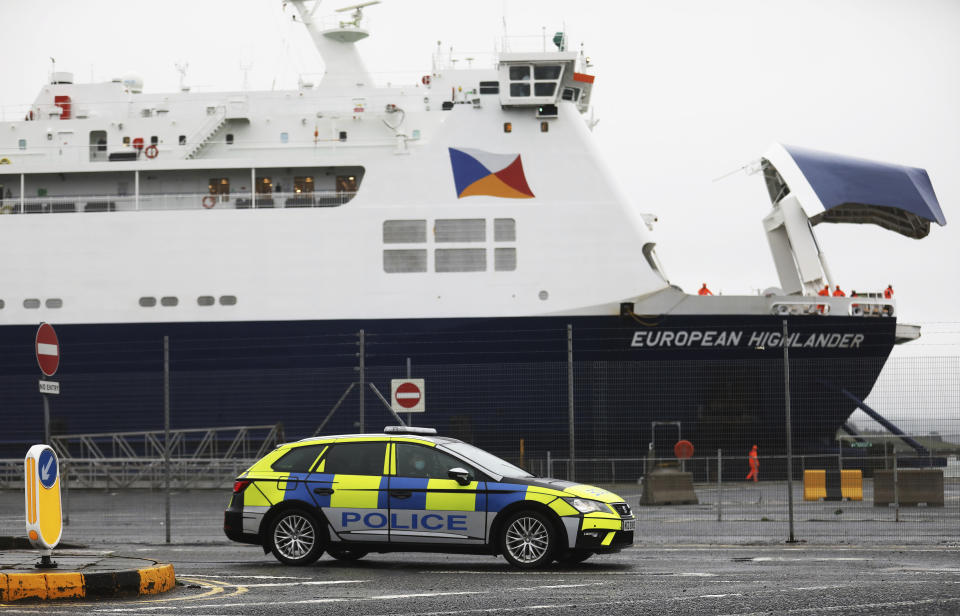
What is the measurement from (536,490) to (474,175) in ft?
66.9

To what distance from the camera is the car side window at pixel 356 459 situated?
11.9m

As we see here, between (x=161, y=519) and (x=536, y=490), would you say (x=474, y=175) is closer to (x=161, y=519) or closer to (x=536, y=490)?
(x=161, y=519)

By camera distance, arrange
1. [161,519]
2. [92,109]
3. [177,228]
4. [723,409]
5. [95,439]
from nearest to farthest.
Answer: [161,519], [723,409], [95,439], [177,228], [92,109]

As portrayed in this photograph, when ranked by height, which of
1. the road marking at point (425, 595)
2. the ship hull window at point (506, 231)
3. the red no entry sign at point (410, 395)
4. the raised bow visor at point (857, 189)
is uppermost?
the raised bow visor at point (857, 189)

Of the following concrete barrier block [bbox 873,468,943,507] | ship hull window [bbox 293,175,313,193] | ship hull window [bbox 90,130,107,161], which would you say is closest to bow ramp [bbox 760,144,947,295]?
concrete barrier block [bbox 873,468,943,507]

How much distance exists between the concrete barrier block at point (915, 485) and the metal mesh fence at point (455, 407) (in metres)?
0.24

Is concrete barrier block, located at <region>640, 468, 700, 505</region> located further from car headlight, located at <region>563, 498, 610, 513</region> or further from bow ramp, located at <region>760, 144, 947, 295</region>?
car headlight, located at <region>563, 498, 610, 513</region>

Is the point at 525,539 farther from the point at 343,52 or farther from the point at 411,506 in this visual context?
the point at 343,52

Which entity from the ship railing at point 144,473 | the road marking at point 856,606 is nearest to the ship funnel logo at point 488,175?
the ship railing at point 144,473

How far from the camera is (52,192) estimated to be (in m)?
32.9

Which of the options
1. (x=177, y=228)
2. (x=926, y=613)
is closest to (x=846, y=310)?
(x=177, y=228)

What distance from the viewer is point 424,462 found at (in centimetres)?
1187

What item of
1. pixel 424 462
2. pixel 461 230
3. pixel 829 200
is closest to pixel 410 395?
pixel 424 462

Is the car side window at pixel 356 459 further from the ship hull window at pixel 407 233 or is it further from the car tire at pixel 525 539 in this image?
the ship hull window at pixel 407 233
